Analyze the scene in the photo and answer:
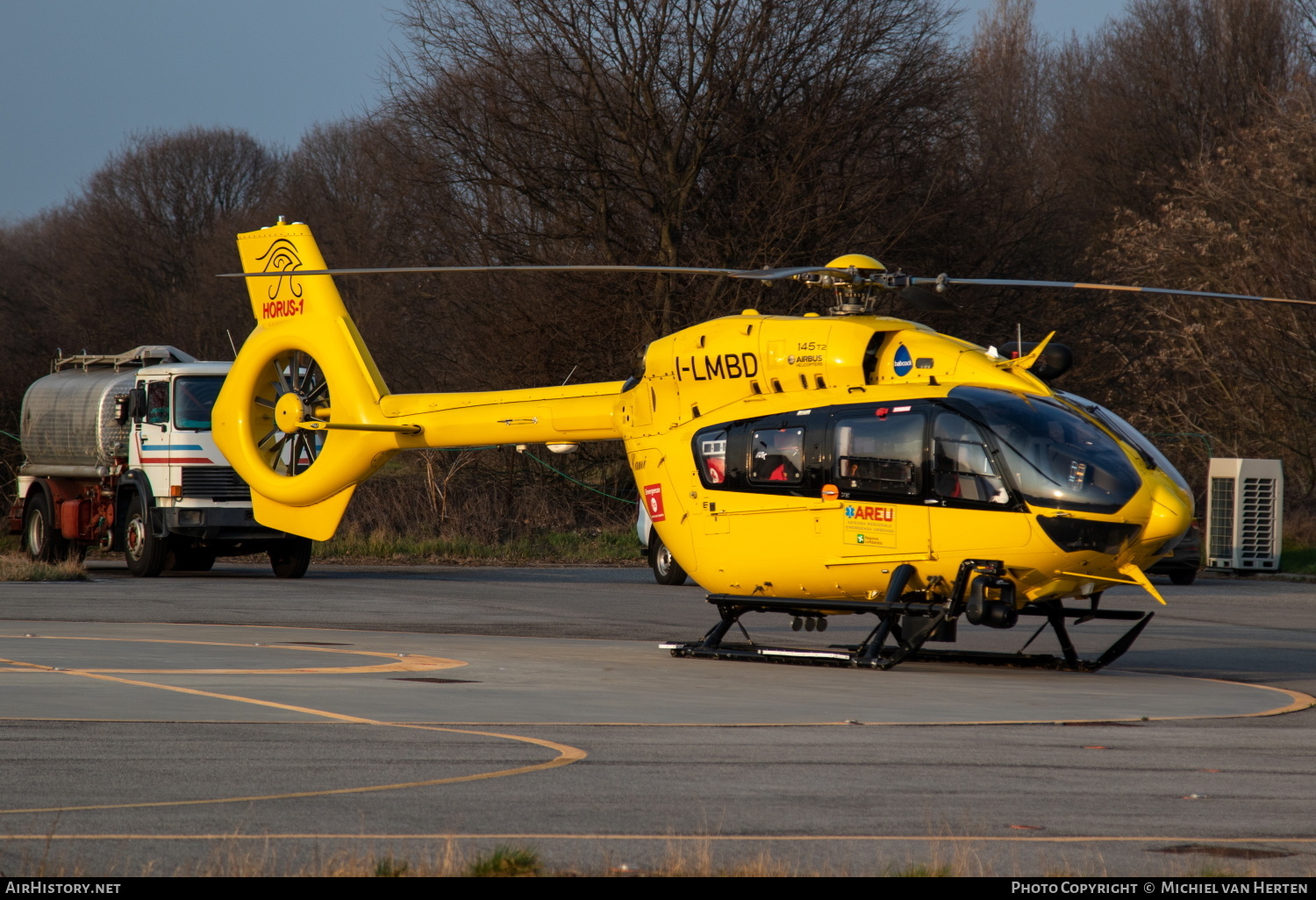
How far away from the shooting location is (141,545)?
2225cm

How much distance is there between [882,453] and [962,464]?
0.75 metres

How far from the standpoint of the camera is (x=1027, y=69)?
59.9 metres

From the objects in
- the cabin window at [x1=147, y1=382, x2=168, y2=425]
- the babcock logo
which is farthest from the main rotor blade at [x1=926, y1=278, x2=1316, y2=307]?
the cabin window at [x1=147, y1=382, x2=168, y2=425]

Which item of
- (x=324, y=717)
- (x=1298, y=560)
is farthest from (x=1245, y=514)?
(x=324, y=717)

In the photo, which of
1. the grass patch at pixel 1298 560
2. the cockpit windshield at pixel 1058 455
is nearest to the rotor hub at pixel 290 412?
the cockpit windshield at pixel 1058 455

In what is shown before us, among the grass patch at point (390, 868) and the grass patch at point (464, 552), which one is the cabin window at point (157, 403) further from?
the grass patch at point (390, 868)

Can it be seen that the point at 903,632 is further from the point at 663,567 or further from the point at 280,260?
the point at 663,567

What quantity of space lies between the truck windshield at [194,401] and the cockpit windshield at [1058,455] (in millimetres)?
13673

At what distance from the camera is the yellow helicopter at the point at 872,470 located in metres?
11.7

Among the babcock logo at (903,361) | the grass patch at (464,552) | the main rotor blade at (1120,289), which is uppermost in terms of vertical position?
the main rotor blade at (1120,289)
